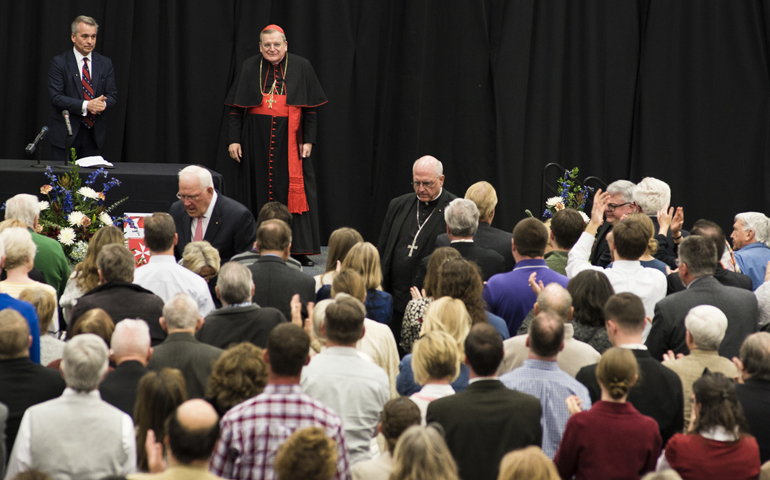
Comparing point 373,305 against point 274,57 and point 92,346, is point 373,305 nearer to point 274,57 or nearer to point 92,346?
point 92,346

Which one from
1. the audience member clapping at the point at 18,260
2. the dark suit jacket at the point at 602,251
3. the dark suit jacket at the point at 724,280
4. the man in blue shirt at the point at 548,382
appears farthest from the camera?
the dark suit jacket at the point at 602,251

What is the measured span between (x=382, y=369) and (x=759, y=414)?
4.81 feet

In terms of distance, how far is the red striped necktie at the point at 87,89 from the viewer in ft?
26.6

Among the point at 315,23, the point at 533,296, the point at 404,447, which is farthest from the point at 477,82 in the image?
the point at 404,447

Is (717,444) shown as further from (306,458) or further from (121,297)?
(121,297)

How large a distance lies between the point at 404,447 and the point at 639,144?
26.3 feet

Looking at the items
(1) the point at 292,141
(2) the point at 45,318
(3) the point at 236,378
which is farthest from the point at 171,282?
(1) the point at 292,141

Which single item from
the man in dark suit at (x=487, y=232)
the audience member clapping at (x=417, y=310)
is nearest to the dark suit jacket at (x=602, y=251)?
the man in dark suit at (x=487, y=232)

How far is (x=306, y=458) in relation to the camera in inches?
97.5

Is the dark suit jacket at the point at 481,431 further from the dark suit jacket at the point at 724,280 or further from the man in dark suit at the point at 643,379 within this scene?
the dark suit jacket at the point at 724,280

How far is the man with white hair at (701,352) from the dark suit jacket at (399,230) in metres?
2.54

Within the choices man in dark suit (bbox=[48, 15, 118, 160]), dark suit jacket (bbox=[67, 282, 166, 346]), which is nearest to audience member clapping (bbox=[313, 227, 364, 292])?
dark suit jacket (bbox=[67, 282, 166, 346])

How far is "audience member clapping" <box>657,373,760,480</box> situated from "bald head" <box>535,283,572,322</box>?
0.74 m

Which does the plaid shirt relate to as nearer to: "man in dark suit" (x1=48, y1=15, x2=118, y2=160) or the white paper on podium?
the white paper on podium
